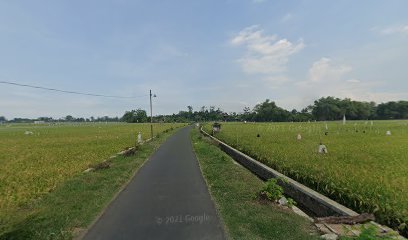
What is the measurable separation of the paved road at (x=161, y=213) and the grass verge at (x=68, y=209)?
1.29 feet

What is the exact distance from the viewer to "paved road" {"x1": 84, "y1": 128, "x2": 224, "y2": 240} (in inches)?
238

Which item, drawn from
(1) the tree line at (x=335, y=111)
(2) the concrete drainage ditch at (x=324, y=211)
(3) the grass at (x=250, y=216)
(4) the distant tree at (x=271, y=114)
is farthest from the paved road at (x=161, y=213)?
(4) the distant tree at (x=271, y=114)

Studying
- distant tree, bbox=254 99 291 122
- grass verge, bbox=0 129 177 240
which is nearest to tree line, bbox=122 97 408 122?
distant tree, bbox=254 99 291 122

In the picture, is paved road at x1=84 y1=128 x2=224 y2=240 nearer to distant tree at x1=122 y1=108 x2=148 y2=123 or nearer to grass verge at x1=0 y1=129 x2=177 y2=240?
grass verge at x1=0 y1=129 x2=177 y2=240

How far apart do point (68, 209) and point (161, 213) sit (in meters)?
2.54

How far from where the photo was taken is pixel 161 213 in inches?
291

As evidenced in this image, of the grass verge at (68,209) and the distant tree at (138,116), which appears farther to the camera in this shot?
the distant tree at (138,116)

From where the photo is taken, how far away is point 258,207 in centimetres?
770

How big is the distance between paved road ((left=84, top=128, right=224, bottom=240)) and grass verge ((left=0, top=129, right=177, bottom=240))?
39cm

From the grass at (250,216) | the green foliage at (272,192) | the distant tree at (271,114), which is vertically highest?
the distant tree at (271,114)

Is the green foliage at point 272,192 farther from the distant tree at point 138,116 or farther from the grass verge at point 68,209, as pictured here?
the distant tree at point 138,116

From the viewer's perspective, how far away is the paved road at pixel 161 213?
19.8ft

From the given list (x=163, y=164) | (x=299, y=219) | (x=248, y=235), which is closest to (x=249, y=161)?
(x=163, y=164)

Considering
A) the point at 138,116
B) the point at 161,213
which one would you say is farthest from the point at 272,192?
the point at 138,116
